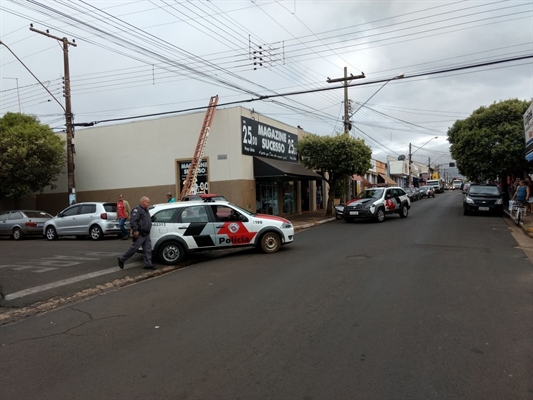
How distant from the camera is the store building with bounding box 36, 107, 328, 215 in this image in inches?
827

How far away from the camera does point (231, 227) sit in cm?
1054

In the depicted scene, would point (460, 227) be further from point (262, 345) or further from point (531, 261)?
point (262, 345)

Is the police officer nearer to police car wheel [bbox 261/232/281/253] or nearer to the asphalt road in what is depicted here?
the asphalt road

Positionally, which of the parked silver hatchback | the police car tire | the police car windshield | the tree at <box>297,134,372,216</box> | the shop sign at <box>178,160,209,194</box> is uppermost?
the tree at <box>297,134,372,216</box>

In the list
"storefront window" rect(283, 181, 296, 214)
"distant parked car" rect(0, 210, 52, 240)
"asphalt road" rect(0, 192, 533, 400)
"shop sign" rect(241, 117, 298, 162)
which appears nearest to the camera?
"asphalt road" rect(0, 192, 533, 400)

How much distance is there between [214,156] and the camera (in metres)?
21.2

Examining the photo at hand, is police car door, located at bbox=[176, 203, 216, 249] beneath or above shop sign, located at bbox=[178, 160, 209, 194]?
beneath

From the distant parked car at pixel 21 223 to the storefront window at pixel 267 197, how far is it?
417 inches

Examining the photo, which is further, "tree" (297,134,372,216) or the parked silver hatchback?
"tree" (297,134,372,216)

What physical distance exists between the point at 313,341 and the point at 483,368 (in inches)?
66.0

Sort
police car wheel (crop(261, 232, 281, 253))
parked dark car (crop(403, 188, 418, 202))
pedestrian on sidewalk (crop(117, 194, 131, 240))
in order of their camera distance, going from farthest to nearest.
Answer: parked dark car (crop(403, 188, 418, 202)) < pedestrian on sidewalk (crop(117, 194, 131, 240)) < police car wheel (crop(261, 232, 281, 253))

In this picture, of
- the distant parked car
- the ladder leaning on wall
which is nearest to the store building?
the ladder leaning on wall

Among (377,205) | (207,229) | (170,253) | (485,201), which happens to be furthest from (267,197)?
(170,253)

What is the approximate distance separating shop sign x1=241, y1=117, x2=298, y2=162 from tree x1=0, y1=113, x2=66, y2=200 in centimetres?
1075
